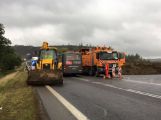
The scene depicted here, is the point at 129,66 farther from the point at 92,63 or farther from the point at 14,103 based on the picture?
the point at 14,103

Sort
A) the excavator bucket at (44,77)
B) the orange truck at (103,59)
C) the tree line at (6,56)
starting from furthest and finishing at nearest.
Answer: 1. the tree line at (6,56)
2. the orange truck at (103,59)
3. the excavator bucket at (44,77)

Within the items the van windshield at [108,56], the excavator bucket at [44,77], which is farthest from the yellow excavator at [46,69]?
the van windshield at [108,56]

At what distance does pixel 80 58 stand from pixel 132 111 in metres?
33.6

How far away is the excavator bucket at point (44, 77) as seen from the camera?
29.8 m

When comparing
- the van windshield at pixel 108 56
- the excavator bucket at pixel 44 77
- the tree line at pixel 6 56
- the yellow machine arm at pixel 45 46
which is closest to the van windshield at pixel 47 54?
the yellow machine arm at pixel 45 46

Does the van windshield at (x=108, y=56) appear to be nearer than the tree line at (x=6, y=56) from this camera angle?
Yes

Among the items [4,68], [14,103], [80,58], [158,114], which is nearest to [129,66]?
[80,58]

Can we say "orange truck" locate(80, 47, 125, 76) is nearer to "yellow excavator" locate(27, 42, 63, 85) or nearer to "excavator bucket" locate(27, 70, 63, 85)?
"yellow excavator" locate(27, 42, 63, 85)

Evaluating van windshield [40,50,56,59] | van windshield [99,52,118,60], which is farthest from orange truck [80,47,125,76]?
van windshield [40,50,56,59]

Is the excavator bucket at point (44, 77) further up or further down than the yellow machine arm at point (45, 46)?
further down

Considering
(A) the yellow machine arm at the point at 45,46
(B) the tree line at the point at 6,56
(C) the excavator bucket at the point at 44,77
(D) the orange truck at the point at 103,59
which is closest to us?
(C) the excavator bucket at the point at 44,77

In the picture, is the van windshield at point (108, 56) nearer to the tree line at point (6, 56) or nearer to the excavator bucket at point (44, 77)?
the excavator bucket at point (44, 77)

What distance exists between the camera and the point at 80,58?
46875 millimetres

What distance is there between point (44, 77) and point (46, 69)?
31.4 inches
